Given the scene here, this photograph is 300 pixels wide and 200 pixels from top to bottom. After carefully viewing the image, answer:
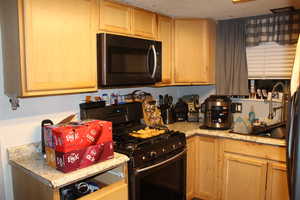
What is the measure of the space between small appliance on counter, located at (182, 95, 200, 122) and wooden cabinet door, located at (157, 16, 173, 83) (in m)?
0.56

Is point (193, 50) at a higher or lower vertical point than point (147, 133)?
higher

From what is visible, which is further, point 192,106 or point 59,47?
point 192,106

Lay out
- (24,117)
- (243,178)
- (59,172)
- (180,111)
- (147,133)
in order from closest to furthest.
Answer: (59,172), (24,117), (147,133), (243,178), (180,111)

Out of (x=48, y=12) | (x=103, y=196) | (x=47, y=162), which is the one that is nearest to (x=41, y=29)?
(x=48, y=12)

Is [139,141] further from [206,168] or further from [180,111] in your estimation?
[180,111]

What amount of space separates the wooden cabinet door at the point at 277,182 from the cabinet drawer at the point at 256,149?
0.23ft

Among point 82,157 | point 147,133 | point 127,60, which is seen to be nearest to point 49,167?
point 82,157

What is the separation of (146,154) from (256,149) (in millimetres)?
1122

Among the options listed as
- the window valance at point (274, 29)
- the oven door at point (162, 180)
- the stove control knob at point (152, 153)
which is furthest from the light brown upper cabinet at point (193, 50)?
the stove control knob at point (152, 153)

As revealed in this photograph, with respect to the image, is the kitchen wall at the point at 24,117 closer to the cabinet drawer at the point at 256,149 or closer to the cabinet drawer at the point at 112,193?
the cabinet drawer at the point at 112,193

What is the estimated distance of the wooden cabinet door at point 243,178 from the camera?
2.36 m

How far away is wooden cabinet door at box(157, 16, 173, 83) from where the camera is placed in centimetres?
260

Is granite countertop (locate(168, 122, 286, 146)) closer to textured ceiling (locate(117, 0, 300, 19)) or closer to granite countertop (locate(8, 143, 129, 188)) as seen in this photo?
granite countertop (locate(8, 143, 129, 188))

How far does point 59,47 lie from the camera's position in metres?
1.73
